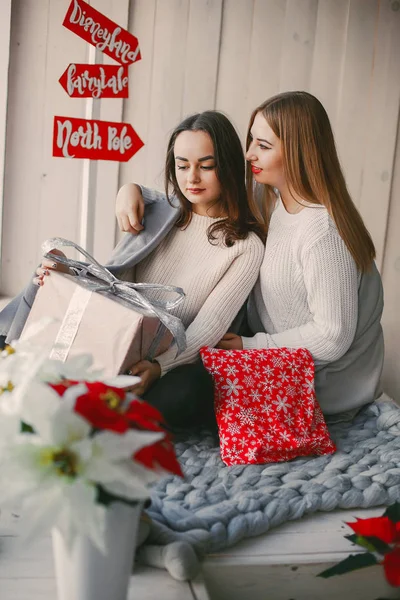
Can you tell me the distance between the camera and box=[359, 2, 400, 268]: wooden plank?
9.55 ft

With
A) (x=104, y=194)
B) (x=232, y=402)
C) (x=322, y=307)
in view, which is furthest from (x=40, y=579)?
(x=104, y=194)

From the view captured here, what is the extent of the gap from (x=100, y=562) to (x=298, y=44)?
236cm

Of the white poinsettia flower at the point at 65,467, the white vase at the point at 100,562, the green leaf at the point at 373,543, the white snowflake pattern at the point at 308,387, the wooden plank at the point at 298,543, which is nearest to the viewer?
the white poinsettia flower at the point at 65,467

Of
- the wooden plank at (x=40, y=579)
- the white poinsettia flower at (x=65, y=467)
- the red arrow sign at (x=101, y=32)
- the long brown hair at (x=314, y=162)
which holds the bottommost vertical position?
the wooden plank at (x=40, y=579)

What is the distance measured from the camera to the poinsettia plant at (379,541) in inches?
46.2

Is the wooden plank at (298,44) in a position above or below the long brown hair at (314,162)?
above

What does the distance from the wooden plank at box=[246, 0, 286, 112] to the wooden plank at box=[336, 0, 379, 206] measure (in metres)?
0.27

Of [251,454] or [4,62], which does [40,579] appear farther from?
[4,62]

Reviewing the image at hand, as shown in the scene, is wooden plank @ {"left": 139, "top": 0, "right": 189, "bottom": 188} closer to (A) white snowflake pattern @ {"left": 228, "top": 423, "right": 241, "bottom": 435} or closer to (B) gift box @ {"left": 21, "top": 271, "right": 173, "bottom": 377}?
(B) gift box @ {"left": 21, "top": 271, "right": 173, "bottom": 377}

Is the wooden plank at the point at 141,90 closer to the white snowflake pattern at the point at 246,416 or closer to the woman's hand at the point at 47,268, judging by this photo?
the woman's hand at the point at 47,268

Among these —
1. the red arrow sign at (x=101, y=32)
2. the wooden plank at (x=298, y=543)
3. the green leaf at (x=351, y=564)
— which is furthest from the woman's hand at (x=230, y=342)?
the red arrow sign at (x=101, y=32)

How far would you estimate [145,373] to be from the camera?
5.84 ft

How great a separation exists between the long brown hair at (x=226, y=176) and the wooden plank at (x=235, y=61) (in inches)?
32.1

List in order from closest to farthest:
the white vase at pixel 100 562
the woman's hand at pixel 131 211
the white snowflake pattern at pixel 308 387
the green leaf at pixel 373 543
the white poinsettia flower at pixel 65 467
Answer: the white poinsettia flower at pixel 65 467 → the white vase at pixel 100 562 → the green leaf at pixel 373 543 → the white snowflake pattern at pixel 308 387 → the woman's hand at pixel 131 211
